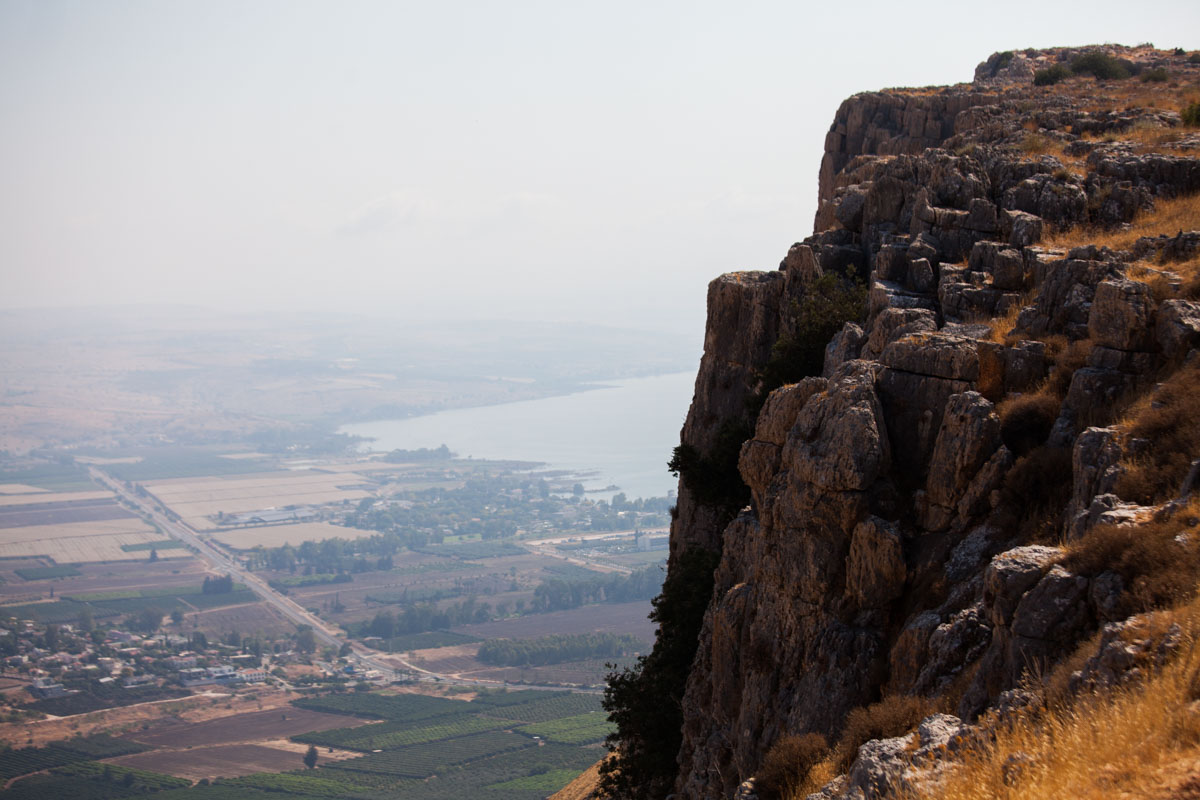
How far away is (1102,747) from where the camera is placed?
8.83m

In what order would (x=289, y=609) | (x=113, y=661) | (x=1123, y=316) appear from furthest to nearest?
(x=289, y=609) → (x=113, y=661) → (x=1123, y=316)

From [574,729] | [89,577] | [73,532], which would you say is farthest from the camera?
[73,532]

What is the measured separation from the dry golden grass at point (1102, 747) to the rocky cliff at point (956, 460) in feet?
3.38

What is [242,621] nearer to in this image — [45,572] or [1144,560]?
[45,572]

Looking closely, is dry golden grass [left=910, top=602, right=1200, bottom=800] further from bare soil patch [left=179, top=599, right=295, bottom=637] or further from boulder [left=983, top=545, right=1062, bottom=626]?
bare soil patch [left=179, top=599, right=295, bottom=637]

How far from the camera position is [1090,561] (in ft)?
35.7

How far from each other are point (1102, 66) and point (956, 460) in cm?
5093

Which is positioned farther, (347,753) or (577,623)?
(577,623)

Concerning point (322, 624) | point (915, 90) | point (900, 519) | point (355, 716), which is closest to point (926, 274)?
point (900, 519)

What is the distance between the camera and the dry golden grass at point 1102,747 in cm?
853

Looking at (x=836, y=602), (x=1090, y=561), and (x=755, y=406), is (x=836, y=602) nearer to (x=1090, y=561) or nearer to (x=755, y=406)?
(x=1090, y=561)

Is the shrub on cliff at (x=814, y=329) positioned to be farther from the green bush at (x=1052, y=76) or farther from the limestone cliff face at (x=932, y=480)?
the green bush at (x=1052, y=76)

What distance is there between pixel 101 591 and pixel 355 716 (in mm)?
59263

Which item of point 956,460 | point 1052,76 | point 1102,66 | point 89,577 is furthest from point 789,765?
point 89,577
